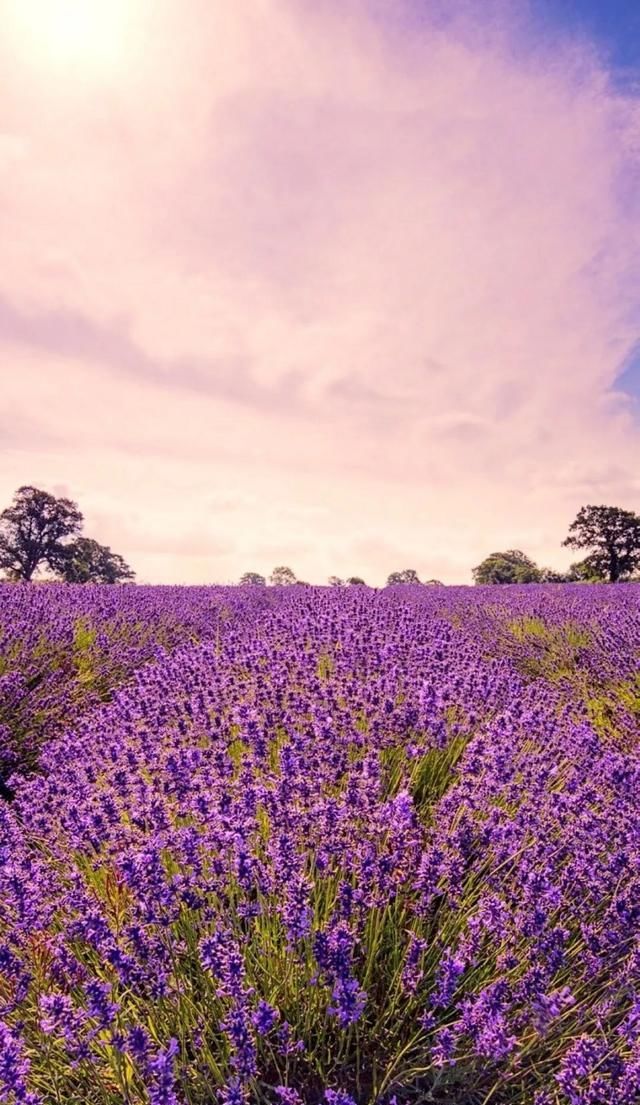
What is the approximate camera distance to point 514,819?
2309 millimetres

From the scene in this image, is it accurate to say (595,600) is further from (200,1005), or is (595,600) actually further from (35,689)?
(200,1005)

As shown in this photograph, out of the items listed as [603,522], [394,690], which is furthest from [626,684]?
→ [603,522]

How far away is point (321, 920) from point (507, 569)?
38289 mm

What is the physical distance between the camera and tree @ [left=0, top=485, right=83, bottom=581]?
3453 cm

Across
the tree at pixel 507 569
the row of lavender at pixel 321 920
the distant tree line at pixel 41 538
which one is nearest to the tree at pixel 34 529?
the distant tree line at pixel 41 538

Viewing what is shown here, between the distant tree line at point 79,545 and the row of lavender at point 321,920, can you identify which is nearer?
the row of lavender at point 321,920

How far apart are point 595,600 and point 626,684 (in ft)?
15.6

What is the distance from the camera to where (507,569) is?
38875 mm

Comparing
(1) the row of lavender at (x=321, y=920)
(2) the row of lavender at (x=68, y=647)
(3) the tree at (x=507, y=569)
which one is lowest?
(1) the row of lavender at (x=321, y=920)

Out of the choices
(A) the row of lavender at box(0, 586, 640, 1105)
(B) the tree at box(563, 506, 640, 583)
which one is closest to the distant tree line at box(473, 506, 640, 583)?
(B) the tree at box(563, 506, 640, 583)

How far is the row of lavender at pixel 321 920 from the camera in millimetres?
1521

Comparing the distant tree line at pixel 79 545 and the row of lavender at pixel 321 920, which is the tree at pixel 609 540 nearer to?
the distant tree line at pixel 79 545

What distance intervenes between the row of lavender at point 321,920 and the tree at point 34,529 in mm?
34229

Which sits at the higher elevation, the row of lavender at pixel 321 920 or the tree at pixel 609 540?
the tree at pixel 609 540
